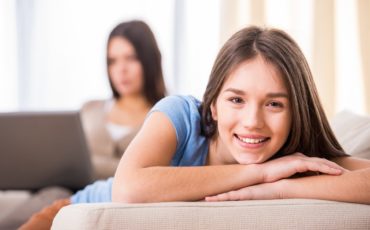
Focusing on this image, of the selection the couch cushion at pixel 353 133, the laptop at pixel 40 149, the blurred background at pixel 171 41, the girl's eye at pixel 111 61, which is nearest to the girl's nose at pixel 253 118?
the couch cushion at pixel 353 133

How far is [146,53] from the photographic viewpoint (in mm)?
3207

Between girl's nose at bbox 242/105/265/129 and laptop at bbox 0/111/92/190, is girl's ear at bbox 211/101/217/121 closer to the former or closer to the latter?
→ girl's nose at bbox 242/105/265/129

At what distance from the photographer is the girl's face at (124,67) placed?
3193mm

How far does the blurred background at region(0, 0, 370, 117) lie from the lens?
4.41 m

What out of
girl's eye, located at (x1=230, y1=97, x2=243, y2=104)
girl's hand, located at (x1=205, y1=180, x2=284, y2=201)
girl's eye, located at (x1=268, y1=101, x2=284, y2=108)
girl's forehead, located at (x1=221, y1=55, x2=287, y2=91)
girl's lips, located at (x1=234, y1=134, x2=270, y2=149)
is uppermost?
girl's forehead, located at (x1=221, y1=55, x2=287, y2=91)

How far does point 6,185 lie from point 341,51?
2792 mm

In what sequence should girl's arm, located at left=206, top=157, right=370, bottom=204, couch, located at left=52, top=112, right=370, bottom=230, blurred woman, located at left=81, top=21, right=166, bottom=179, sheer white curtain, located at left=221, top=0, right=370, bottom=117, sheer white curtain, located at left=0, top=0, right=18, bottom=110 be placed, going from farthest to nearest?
1. sheer white curtain, located at left=0, top=0, right=18, bottom=110
2. sheer white curtain, located at left=221, top=0, right=370, bottom=117
3. blurred woman, located at left=81, top=21, right=166, bottom=179
4. girl's arm, located at left=206, top=157, right=370, bottom=204
5. couch, located at left=52, top=112, right=370, bottom=230

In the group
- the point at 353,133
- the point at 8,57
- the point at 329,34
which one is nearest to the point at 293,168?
the point at 353,133

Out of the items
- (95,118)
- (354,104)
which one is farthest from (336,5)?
(95,118)

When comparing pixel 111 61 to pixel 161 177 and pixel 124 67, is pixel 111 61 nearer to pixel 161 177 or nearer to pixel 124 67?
pixel 124 67

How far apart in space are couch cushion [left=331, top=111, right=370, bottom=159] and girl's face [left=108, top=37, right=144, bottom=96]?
142cm

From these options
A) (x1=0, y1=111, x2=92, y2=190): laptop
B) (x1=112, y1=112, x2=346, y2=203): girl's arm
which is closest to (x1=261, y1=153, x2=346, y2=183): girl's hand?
(x1=112, y1=112, x2=346, y2=203): girl's arm

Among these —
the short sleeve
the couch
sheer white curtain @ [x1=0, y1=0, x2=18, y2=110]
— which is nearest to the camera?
the couch

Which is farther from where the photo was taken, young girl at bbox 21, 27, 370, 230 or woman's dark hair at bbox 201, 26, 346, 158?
woman's dark hair at bbox 201, 26, 346, 158
